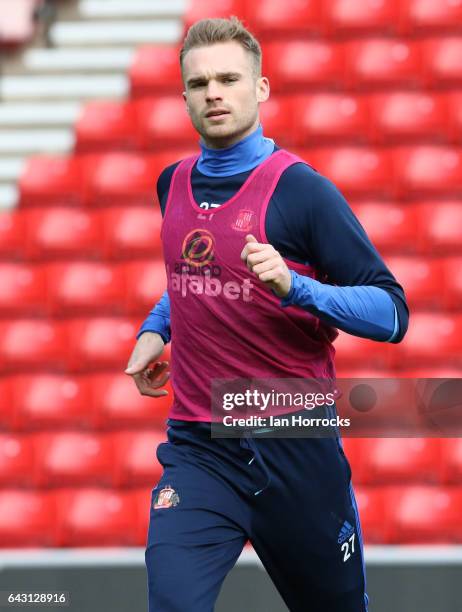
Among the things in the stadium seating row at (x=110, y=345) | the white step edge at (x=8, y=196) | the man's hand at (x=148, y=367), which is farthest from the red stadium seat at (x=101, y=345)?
the man's hand at (x=148, y=367)

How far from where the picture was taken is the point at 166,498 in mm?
2318

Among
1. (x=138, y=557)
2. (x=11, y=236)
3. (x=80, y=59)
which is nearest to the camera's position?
(x=138, y=557)

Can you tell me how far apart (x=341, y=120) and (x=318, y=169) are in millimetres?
369

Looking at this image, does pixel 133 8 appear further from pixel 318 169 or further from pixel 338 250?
pixel 338 250

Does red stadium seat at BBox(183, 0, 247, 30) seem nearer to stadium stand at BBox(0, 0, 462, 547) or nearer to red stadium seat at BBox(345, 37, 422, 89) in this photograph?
stadium stand at BBox(0, 0, 462, 547)

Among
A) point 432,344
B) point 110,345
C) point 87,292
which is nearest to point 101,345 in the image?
point 110,345

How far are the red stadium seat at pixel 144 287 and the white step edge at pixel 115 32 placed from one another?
1.53 meters

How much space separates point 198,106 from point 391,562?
2.04 m

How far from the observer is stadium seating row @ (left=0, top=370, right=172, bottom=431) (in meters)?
4.78

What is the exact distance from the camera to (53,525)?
4523mm

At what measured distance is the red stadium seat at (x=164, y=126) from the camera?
18.4ft

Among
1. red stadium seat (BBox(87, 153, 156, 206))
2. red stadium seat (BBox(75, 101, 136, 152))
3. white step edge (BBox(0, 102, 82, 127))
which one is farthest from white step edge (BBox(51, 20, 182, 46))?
red stadium seat (BBox(87, 153, 156, 206))

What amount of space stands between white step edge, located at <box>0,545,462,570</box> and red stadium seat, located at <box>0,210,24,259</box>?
165cm

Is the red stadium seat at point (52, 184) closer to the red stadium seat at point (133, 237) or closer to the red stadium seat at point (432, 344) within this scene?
the red stadium seat at point (133, 237)
